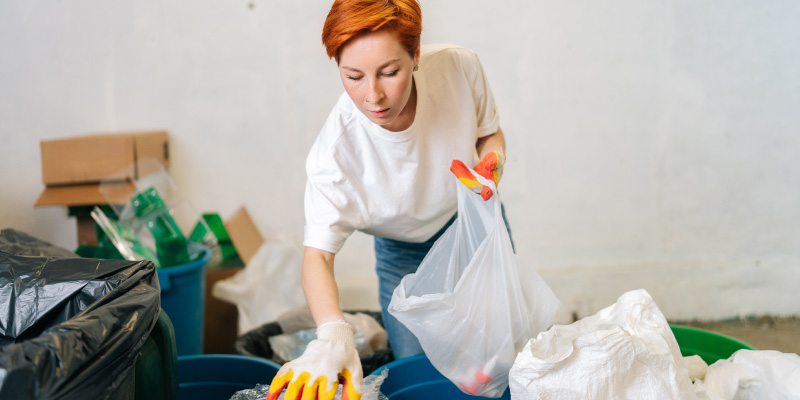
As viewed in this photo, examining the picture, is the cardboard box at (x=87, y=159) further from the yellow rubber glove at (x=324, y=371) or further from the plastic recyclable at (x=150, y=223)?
the yellow rubber glove at (x=324, y=371)

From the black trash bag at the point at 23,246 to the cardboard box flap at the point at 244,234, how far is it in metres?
0.83

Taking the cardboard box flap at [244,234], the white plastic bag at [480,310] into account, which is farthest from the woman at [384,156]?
the cardboard box flap at [244,234]

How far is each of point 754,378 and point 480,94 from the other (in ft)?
2.49

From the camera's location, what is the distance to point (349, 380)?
981mm

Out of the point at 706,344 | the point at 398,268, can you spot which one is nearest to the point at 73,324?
the point at 398,268

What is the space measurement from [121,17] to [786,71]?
245 centimetres

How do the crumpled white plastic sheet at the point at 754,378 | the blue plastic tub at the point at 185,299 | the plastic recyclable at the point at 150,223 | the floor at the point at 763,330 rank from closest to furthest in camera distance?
the crumpled white plastic sheet at the point at 754,378 < the blue plastic tub at the point at 185,299 < the plastic recyclable at the point at 150,223 < the floor at the point at 763,330

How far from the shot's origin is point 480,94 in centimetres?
142

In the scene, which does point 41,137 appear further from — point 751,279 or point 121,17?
point 751,279

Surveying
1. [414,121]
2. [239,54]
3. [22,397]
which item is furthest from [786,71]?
[22,397]

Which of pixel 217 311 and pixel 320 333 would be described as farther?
pixel 217 311

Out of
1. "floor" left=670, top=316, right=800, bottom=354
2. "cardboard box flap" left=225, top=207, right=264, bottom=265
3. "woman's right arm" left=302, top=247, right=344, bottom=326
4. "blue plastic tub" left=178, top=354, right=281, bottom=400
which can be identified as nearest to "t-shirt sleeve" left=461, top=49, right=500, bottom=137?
"woman's right arm" left=302, top=247, right=344, bottom=326

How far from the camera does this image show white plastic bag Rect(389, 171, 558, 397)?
1.10 metres

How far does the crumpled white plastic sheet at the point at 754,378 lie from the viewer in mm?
Result: 1053
